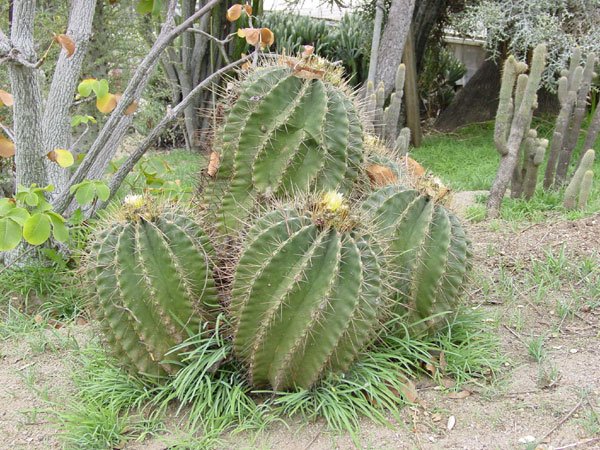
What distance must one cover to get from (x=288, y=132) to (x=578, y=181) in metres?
3.09

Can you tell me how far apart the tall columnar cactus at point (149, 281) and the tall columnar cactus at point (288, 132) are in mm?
276

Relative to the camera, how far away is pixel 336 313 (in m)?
2.22

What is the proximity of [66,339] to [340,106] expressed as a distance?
5.68 ft

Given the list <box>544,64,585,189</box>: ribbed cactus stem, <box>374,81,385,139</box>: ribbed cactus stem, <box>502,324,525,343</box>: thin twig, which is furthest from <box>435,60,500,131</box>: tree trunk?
<box>502,324,525,343</box>: thin twig

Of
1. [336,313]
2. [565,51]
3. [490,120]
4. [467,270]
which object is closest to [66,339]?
[336,313]

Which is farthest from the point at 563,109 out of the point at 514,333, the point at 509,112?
the point at 514,333

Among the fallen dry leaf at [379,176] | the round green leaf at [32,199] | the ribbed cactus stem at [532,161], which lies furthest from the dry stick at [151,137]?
the ribbed cactus stem at [532,161]

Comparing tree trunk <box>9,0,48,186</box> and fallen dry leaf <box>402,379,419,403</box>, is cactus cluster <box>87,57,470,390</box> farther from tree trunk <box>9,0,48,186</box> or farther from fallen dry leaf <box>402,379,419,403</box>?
tree trunk <box>9,0,48,186</box>

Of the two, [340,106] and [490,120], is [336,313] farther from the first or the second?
[490,120]

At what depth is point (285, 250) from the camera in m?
2.20

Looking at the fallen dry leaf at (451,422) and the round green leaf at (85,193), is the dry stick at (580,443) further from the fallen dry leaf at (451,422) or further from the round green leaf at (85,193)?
the round green leaf at (85,193)

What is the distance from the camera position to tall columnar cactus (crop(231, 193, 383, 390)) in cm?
219

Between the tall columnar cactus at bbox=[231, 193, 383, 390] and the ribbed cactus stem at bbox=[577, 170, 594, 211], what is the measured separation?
9.98ft

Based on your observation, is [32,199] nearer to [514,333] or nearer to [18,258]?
[18,258]
